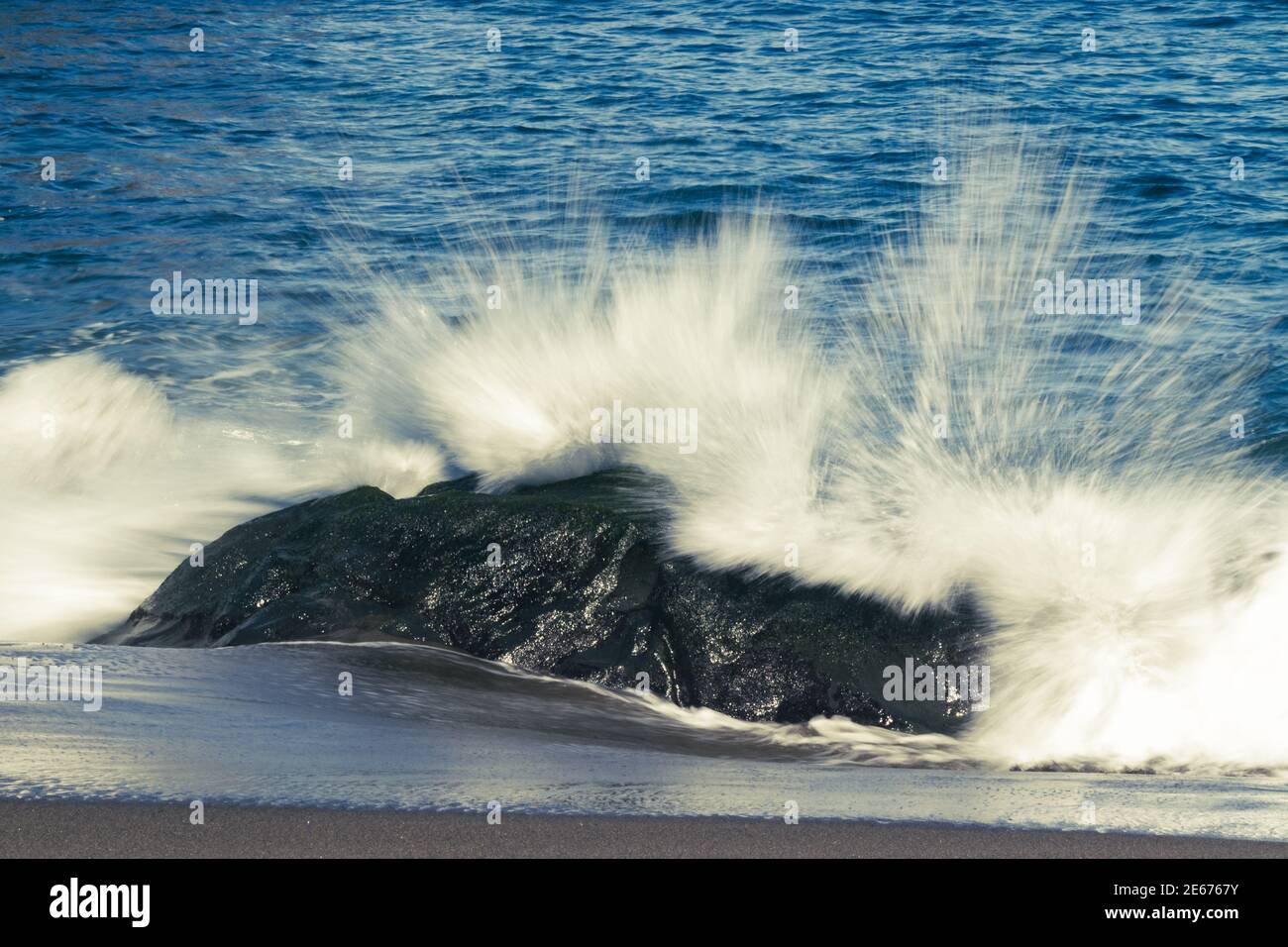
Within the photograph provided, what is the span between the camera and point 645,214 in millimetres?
13797

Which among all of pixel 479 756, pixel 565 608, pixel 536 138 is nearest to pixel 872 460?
pixel 565 608

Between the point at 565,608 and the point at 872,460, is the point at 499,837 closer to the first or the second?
the point at 565,608

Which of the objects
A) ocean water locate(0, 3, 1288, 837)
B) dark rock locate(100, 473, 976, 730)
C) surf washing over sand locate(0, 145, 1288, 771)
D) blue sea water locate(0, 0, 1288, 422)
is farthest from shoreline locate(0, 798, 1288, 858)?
blue sea water locate(0, 0, 1288, 422)

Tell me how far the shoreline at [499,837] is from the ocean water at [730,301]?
0.17m

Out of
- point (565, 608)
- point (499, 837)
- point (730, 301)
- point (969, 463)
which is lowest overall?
point (499, 837)

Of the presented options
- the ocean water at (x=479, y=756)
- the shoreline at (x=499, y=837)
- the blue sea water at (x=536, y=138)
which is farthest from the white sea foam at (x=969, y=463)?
the shoreline at (x=499, y=837)

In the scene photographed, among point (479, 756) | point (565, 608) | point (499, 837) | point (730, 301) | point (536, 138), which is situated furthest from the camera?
point (536, 138)

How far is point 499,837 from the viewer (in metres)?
2.98

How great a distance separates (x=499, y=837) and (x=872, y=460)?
11.3 ft

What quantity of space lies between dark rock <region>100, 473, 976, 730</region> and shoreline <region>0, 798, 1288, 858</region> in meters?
1.64

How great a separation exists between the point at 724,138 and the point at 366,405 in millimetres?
9145

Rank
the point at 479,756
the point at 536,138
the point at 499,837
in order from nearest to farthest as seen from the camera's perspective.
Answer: the point at 499,837 → the point at 479,756 → the point at 536,138

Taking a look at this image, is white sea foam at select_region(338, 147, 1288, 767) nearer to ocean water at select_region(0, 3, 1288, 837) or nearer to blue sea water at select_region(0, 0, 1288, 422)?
ocean water at select_region(0, 3, 1288, 837)

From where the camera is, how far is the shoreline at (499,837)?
2.88 m
